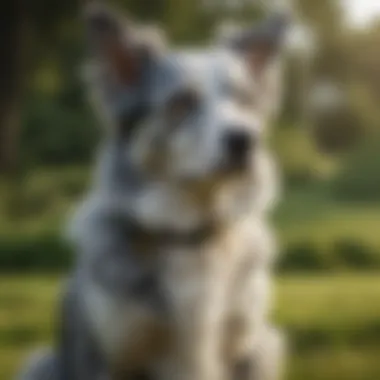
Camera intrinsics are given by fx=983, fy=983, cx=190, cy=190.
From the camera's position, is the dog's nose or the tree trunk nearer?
the dog's nose

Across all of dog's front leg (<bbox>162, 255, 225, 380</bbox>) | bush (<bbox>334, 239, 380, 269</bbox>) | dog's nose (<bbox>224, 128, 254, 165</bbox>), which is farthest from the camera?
bush (<bbox>334, 239, 380, 269</bbox>)

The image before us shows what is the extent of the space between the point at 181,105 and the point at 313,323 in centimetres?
45

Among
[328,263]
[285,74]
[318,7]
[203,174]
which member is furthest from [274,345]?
[318,7]

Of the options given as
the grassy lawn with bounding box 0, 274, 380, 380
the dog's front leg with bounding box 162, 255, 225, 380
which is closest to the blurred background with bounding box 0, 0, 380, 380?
→ the grassy lawn with bounding box 0, 274, 380, 380

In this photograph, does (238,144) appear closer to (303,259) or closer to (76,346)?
(303,259)

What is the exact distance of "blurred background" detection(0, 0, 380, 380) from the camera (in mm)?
1689

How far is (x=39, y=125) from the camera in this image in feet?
5.68

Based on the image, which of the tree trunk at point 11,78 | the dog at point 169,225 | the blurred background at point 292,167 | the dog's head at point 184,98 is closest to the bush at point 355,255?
the blurred background at point 292,167

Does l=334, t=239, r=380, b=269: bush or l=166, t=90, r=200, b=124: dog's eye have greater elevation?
l=166, t=90, r=200, b=124: dog's eye

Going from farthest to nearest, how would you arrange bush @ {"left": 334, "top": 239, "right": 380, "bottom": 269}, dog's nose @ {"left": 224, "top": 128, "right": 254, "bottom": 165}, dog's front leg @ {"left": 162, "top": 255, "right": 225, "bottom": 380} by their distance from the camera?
bush @ {"left": 334, "top": 239, "right": 380, "bottom": 269}
dog's front leg @ {"left": 162, "top": 255, "right": 225, "bottom": 380}
dog's nose @ {"left": 224, "top": 128, "right": 254, "bottom": 165}

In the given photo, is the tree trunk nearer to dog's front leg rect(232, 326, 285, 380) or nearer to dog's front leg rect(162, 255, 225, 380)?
dog's front leg rect(162, 255, 225, 380)

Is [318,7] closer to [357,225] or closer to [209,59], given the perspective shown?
[209,59]

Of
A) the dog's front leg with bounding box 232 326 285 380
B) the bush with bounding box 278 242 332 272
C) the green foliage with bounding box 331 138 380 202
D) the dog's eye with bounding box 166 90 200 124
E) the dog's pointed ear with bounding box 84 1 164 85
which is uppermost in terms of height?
the dog's pointed ear with bounding box 84 1 164 85

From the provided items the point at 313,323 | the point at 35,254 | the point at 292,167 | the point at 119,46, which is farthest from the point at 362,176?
the point at 35,254
